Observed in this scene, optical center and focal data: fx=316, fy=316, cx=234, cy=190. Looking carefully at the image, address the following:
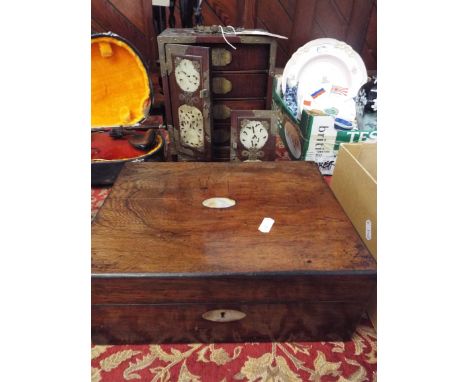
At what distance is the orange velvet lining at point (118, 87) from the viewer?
1455 millimetres

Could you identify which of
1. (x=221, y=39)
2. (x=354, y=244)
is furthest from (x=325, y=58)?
(x=354, y=244)

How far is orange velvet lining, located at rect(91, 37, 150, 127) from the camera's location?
1.46 meters

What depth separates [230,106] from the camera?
1412 millimetres

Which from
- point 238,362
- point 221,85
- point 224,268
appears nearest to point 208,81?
point 221,85

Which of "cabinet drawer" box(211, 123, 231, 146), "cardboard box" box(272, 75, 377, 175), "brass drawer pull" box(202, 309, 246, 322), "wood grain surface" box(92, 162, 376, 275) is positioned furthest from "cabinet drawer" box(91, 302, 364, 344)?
"cabinet drawer" box(211, 123, 231, 146)

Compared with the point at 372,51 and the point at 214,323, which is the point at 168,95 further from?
the point at 372,51

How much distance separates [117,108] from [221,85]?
1.86ft

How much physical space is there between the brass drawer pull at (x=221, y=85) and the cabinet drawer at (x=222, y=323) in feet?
3.19

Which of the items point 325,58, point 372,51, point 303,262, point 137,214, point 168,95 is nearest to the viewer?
point 303,262

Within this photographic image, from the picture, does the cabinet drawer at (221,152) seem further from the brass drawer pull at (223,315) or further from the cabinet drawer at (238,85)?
the brass drawer pull at (223,315)

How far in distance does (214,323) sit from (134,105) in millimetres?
1181

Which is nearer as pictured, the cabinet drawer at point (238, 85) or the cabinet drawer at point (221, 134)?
the cabinet drawer at point (238, 85)

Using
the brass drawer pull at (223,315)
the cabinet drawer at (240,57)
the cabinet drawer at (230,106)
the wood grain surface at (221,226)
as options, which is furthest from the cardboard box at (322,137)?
the brass drawer pull at (223,315)

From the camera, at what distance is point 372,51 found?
1.95m
